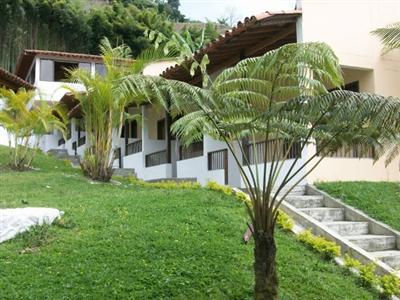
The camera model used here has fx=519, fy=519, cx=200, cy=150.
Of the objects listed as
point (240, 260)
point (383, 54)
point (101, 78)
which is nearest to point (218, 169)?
point (101, 78)

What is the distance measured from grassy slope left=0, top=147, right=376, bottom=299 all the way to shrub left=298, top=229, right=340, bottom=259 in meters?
0.12

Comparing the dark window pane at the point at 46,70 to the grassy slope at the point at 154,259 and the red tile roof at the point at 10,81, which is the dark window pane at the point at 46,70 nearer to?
the red tile roof at the point at 10,81

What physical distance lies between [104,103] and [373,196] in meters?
6.61

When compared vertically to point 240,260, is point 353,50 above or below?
above

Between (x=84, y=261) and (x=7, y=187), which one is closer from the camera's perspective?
(x=84, y=261)

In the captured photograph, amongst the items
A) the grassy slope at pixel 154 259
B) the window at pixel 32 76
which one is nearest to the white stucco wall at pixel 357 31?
the grassy slope at pixel 154 259

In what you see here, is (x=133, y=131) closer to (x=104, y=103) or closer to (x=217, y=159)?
(x=217, y=159)

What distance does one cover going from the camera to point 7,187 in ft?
37.3

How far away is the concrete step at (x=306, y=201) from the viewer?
32.5 feet

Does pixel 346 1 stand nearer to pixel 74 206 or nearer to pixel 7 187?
pixel 74 206

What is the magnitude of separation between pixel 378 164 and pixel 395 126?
6.72 m

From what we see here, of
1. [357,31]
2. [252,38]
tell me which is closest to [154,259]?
[252,38]

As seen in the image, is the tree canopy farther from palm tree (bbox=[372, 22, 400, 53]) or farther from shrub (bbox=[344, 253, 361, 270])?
shrub (bbox=[344, 253, 361, 270])

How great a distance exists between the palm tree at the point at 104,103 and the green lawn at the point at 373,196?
505cm
